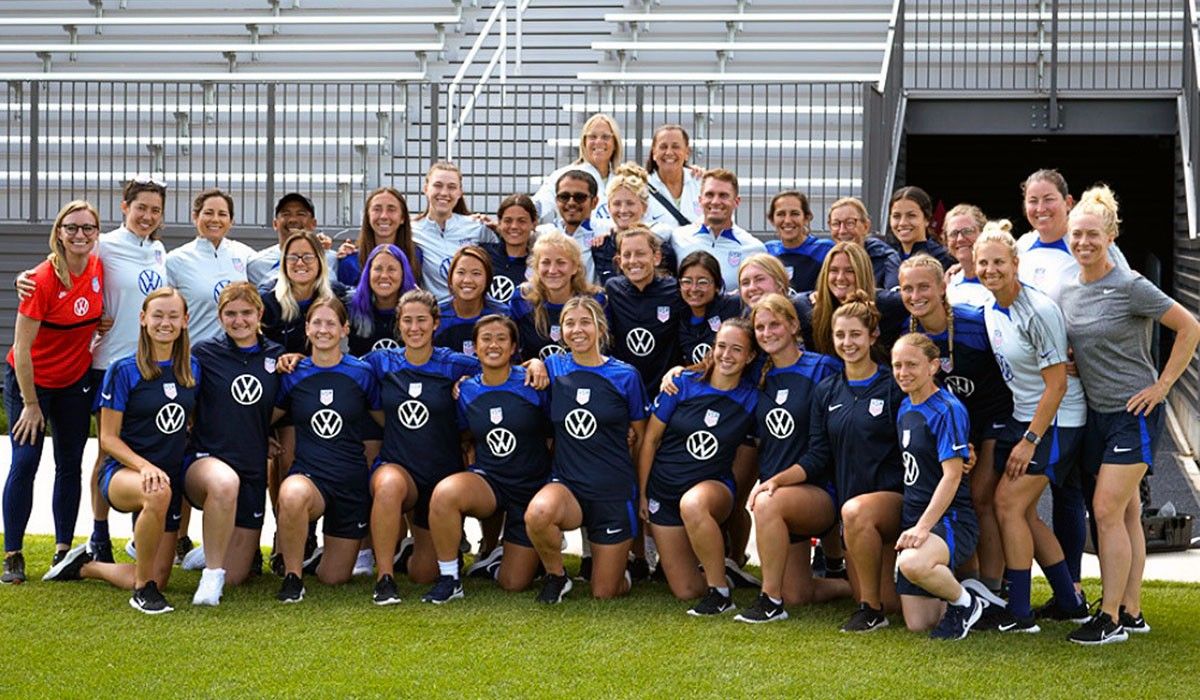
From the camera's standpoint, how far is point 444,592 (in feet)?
20.0

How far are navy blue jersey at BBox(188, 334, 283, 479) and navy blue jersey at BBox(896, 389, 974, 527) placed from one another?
2.41 meters

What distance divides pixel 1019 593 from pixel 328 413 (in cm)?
264

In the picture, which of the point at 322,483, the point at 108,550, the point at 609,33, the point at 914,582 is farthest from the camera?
the point at 609,33

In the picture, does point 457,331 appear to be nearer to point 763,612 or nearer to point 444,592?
point 444,592

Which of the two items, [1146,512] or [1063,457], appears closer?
[1063,457]

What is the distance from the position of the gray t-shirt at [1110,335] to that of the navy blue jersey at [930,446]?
0.45 metres

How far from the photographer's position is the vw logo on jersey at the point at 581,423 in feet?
20.0

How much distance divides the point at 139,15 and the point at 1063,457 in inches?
511

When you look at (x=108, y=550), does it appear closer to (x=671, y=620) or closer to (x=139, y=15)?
(x=671, y=620)

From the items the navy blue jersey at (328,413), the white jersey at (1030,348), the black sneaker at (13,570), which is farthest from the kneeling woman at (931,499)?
the black sneaker at (13,570)

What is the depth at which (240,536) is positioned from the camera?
6352 millimetres

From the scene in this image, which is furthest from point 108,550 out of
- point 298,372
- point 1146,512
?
point 1146,512

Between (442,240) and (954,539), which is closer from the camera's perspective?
(954,539)

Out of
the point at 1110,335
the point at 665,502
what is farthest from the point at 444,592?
the point at 1110,335
